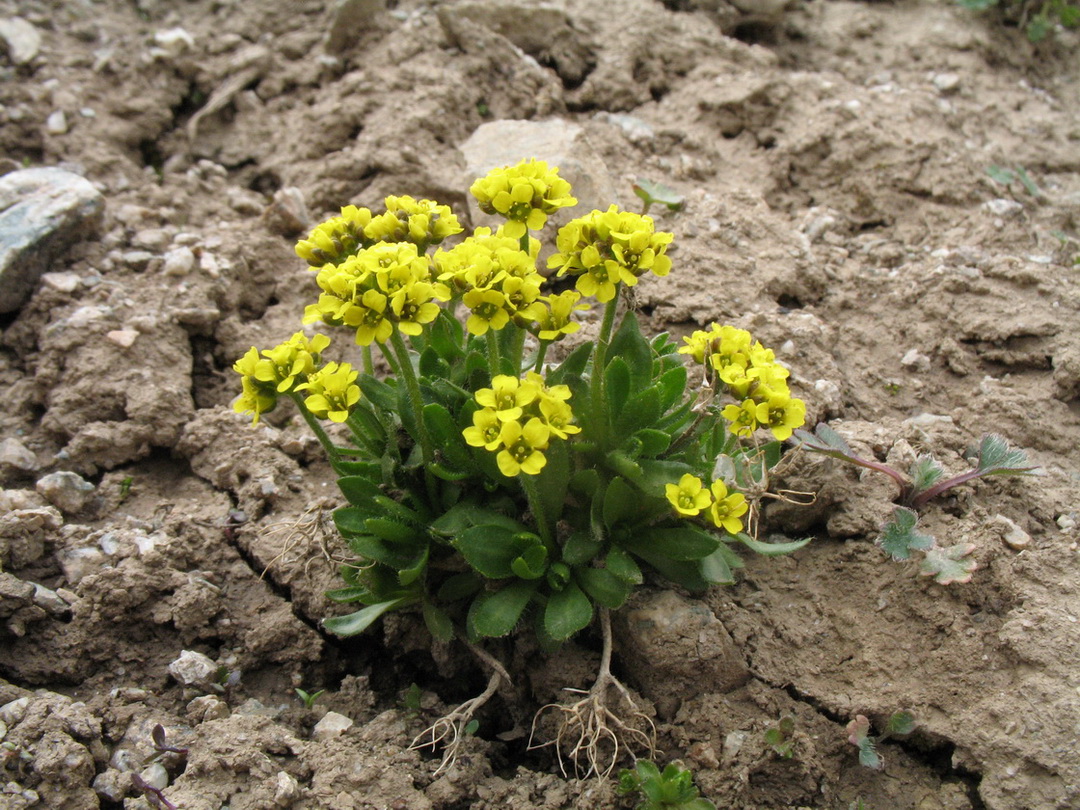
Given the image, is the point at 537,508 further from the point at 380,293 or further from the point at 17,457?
the point at 17,457

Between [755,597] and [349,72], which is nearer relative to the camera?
[755,597]

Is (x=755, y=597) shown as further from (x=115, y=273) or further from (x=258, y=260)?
(x=115, y=273)

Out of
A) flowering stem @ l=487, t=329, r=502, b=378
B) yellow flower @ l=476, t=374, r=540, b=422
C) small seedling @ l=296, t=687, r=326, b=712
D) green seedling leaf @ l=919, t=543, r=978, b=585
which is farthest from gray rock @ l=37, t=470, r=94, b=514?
green seedling leaf @ l=919, t=543, r=978, b=585

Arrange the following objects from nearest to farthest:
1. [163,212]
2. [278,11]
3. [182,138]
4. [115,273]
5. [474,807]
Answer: [474,807]
[115,273]
[163,212]
[182,138]
[278,11]

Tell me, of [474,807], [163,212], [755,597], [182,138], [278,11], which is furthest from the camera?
[278,11]

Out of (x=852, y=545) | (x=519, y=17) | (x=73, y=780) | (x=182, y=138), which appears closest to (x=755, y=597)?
(x=852, y=545)

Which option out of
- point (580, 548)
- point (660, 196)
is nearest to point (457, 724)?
point (580, 548)
